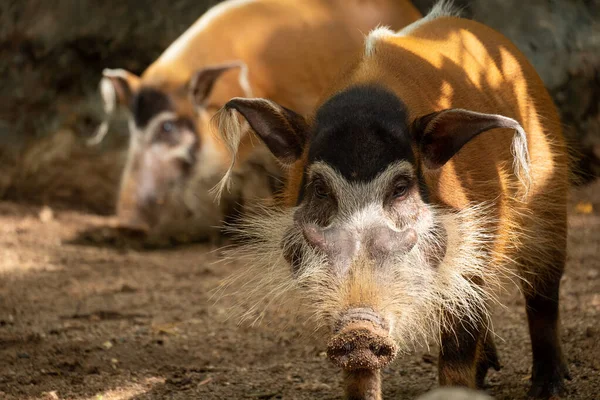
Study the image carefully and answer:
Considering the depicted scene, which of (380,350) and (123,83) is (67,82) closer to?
(123,83)

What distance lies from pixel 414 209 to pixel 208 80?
4063 millimetres

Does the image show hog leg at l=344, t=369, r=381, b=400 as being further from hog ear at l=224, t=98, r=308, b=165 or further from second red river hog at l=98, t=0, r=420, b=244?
second red river hog at l=98, t=0, r=420, b=244

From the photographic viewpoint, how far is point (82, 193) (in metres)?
8.77

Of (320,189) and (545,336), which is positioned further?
(545,336)

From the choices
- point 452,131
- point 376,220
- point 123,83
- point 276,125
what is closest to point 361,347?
point 376,220

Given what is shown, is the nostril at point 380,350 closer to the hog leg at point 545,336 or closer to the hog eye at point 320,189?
the hog eye at point 320,189

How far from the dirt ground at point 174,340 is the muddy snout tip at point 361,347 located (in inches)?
39.5

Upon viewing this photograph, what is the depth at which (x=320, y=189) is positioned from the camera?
3197 mm

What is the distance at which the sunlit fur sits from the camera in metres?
2.95

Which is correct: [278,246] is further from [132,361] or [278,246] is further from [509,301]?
[509,301]

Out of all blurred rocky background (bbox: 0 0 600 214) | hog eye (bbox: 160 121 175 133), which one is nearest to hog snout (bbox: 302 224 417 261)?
hog eye (bbox: 160 121 175 133)

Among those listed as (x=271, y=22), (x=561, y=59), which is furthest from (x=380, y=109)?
(x=561, y=59)

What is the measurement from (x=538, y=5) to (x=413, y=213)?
4565 mm

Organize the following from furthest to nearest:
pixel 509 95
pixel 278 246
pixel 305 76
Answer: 1. pixel 305 76
2. pixel 509 95
3. pixel 278 246
